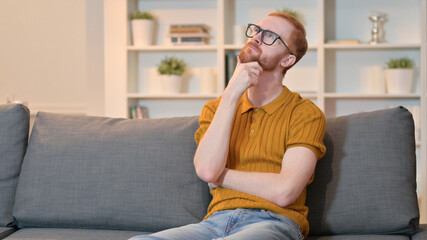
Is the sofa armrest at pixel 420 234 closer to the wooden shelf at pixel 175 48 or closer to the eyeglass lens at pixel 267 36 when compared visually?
the eyeglass lens at pixel 267 36

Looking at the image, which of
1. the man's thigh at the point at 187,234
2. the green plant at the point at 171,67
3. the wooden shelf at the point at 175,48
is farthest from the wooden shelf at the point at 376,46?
the man's thigh at the point at 187,234

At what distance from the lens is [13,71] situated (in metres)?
5.17

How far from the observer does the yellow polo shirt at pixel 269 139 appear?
5.79ft

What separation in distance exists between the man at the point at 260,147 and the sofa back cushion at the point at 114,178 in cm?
16

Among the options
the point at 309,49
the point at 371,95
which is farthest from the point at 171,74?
the point at 371,95

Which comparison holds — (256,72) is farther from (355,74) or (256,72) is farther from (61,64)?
→ (61,64)

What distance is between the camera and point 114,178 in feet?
6.75

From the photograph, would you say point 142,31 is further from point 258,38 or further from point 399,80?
point 258,38

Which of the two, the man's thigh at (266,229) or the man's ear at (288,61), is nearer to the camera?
the man's thigh at (266,229)

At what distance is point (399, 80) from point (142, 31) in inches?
77.2

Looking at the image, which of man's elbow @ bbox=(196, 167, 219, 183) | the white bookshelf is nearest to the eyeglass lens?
man's elbow @ bbox=(196, 167, 219, 183)

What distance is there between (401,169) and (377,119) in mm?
185

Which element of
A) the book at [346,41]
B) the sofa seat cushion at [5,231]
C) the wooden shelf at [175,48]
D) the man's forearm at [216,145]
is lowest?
the sofa seat cushion at [5,231]

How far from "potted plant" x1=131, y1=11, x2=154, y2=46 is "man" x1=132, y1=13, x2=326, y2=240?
2.59 m
